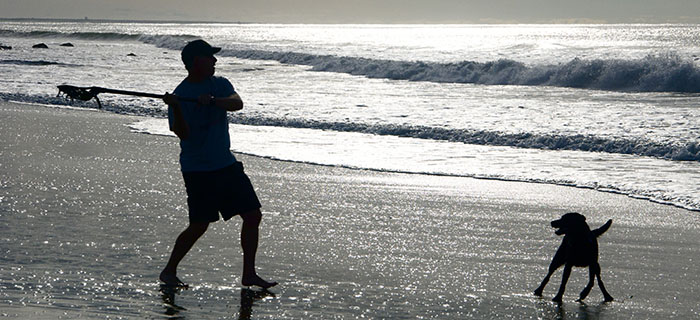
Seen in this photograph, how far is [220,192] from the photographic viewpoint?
15.4ft

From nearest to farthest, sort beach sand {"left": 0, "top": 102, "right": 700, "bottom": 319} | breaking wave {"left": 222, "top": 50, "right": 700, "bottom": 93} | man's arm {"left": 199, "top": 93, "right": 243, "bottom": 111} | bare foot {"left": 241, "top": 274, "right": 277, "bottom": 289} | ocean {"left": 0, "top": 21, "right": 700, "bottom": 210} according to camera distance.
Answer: man's arm {"left": 199, "top": 93, "right": 243, "bottom": 111}
beach sand {"left": 0, "top": 102, "right": 700, "bottom": 319}
bare foot {"left": 241, "top": 274, "right": 277, "bottom": 289}
ocean {"left": 0, "top": 21, "right": 700, "bottom": 210}
breaking wave {"left": 222, "top": 50, "right": 700, "bottom": 93}

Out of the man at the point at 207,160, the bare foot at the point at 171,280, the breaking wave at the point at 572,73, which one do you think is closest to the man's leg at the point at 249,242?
the man at the point at 207,160

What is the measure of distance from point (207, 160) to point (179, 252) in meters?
0.59

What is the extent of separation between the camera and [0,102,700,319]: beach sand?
4500mm

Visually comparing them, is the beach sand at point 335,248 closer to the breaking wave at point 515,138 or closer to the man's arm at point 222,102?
the man's arm at point 222,102

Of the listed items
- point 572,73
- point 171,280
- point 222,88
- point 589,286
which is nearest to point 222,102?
point 222,88

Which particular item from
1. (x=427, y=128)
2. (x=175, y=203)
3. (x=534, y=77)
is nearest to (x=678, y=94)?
(x=534, y=77)

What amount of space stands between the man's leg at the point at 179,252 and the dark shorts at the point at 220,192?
10 cm

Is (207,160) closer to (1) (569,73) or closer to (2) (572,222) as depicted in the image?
(2) (572,222)

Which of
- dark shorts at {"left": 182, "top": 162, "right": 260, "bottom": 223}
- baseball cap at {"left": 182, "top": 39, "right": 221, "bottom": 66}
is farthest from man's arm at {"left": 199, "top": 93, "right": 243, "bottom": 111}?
dark shorts at {"left": 182, "top": 162, "right": 260, "bottom": 223}

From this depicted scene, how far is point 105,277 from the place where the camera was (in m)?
4.89

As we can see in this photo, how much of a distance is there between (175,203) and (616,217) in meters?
3.95

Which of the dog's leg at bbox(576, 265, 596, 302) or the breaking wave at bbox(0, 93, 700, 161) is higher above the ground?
the dog's leg at bbox(576, 265, 596, 302)

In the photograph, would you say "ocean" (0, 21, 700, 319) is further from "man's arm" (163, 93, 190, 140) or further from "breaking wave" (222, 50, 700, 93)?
"breaking wave" (222, 50, 700, 93)
